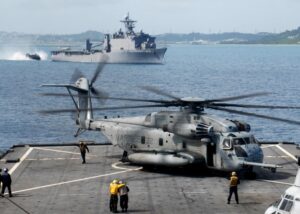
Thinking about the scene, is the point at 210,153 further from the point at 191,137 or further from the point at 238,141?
the point at 238,141

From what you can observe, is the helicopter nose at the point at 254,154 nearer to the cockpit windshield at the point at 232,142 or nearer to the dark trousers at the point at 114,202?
the cockpit windshield at the point at 232,142

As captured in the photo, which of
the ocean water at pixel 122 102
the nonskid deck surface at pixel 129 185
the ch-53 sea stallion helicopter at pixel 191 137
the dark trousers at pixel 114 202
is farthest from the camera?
the ocean water at pixel 122 102

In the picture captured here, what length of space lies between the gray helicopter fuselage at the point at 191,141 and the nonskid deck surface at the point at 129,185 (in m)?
1.07

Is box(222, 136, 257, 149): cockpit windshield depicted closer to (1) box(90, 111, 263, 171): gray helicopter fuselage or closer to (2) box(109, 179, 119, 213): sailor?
(1) box(90, 111, 263, 171): gray helicopter fuselage

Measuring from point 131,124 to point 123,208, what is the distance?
10625 mm

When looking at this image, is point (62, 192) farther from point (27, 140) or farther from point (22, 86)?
point (22, 86)

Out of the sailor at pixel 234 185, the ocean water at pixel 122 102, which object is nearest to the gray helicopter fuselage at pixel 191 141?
the sailor at pixel 234 185

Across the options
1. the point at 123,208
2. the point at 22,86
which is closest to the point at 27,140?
the point at 123,208

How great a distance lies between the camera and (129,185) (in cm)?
3212

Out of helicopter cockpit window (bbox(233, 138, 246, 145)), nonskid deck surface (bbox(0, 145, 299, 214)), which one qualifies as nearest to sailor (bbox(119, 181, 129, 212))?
nonskid deck surface (bbox(0, 145, 299, 214))

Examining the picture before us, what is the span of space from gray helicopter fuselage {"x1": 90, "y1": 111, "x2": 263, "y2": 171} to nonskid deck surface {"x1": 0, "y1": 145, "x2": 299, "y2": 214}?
107 centimetres

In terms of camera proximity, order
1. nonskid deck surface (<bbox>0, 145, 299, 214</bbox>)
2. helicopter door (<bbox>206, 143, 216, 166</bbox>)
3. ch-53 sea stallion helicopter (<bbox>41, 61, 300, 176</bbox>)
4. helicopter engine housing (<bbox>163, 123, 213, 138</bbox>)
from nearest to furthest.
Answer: nonskid deck surface (<bbox>0, 145, 299, 214</bbox>), ch-53 sea stallion helicopter (<bbox>41, 61, 300, 176</bbox>), helicopter engine housing (<bbox>163, 123, 213, 138</bbox>), helicopter door (<bbox>206, 143, 216, 166</bbox>)

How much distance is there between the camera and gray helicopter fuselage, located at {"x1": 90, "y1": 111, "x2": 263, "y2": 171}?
3241 centimetres

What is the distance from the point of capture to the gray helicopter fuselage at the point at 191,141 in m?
32.4
